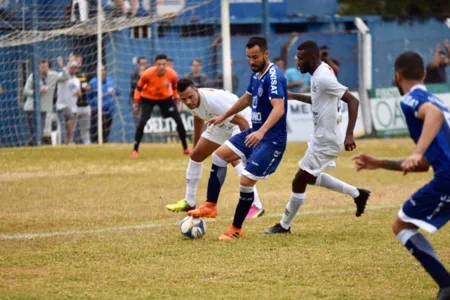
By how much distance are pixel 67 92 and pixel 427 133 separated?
18435mm

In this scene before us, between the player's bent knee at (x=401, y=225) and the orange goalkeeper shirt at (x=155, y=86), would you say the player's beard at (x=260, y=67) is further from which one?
the orange goalkeeper shirt at (x=155, y=86)

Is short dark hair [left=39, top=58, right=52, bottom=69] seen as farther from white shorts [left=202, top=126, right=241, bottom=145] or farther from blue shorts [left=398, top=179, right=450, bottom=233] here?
blue shorts [left=398, top=179, right=450, bottom=233]

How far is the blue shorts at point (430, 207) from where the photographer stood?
685cm

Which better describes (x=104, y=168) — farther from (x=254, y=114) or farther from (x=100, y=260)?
(x=100, y=260)

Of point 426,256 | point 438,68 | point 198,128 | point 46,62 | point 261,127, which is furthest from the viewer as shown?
point 438,68

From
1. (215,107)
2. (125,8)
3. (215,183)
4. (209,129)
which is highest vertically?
(125,8)

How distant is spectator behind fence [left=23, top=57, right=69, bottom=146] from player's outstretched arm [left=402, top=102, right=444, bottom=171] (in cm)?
1818

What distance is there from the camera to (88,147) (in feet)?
75.2

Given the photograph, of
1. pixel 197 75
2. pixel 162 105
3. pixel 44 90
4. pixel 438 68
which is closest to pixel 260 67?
pixel 162 105

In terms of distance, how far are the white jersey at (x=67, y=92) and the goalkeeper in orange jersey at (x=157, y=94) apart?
3.67m

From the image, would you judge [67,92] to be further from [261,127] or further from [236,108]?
[261,127]

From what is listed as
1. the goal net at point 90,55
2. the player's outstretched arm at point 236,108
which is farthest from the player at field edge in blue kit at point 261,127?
the goal net at point 90,55

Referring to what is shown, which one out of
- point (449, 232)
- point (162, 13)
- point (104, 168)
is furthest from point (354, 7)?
point (449, 232)

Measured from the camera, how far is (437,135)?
6.86m
